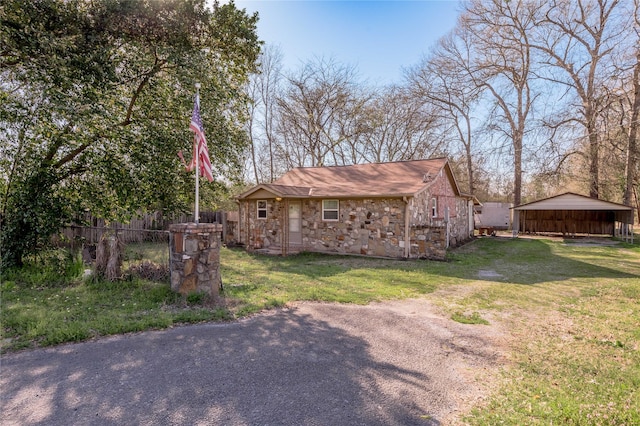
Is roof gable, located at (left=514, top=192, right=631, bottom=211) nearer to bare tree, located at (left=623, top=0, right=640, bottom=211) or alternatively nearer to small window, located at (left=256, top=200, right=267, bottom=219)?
bare tree, located at (left=623, top=0, right=640, bottom=211)

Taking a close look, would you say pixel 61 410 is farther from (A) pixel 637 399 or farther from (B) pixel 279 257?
(B) pixel 279 257

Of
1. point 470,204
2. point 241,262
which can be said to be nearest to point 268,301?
point 241,262

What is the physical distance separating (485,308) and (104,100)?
29.0 ft

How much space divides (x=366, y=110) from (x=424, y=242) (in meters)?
15.8

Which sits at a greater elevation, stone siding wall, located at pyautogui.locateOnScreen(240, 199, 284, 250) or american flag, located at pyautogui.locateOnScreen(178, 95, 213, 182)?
american flag, located at pyautogui.locateOnScreen(178, 95, 213, 182)

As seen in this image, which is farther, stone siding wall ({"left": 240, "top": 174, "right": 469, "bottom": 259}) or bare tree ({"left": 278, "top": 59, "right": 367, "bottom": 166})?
bare tree ({"left": 278, "top": 59, "right": 367, "bottom": 166})

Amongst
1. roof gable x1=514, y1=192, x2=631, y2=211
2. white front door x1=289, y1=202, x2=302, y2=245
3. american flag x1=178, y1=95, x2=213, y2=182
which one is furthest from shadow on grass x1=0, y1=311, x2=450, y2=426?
roof gable x1=514, y1=192, x2=631, y2=211

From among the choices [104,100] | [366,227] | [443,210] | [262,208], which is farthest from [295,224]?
[104,100]

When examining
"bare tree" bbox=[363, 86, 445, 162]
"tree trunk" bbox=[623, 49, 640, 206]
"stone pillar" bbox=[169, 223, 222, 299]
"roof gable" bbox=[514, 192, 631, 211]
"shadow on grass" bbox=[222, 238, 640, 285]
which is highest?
"bare tree" bbox=[363, 86, 445, 162]

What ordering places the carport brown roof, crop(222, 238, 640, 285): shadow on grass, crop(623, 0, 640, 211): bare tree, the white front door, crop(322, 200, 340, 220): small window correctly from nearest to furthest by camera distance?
crop(222, 238, 640, 285): shadow on grass < crop(623, 0, 640, 211): bare tree < the carport brown roof < crop(322, 200, 340, 220): small window < the white front door

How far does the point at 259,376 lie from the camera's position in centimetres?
357

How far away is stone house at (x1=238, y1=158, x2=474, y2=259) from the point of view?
12.2 metres

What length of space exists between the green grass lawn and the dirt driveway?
386mm

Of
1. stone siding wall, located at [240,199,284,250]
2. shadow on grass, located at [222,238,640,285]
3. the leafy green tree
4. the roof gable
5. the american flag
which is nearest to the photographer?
the american flag
